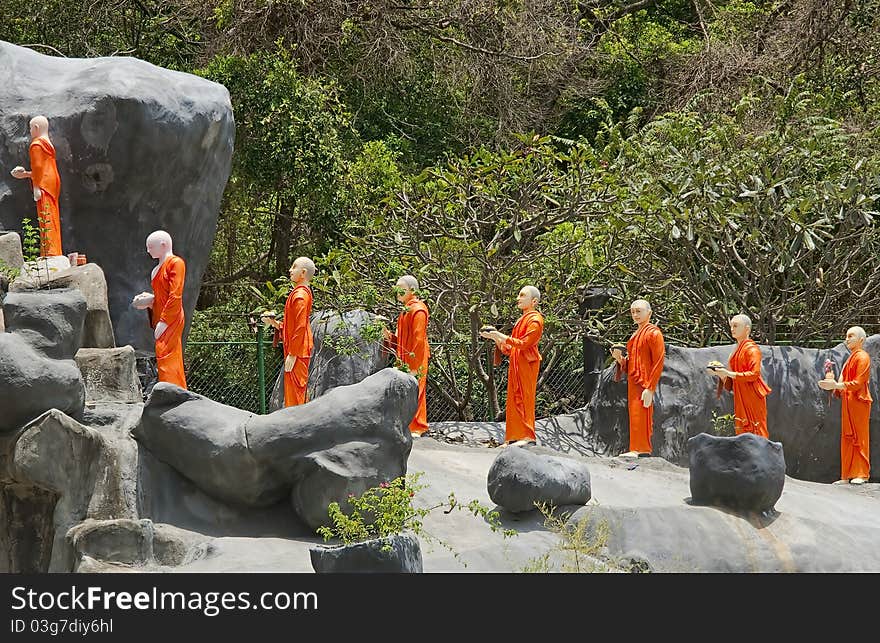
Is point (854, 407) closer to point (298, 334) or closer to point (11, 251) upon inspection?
point (298, 334)

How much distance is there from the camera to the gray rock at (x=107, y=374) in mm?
9328

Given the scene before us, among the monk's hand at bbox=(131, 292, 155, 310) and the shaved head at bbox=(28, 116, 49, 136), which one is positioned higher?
the shaved head at bbox=(28, 116, 49, 136)

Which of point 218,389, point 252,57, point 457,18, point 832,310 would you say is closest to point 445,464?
point 218,389

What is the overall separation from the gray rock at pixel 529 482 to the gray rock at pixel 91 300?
10.5 feet

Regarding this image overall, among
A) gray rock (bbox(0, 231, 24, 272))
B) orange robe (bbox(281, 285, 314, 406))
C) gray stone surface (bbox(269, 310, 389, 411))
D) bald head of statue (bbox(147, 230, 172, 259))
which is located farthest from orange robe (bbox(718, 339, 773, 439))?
gray rock (bbox(0, 231, 24, 272))

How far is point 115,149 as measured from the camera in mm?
11945

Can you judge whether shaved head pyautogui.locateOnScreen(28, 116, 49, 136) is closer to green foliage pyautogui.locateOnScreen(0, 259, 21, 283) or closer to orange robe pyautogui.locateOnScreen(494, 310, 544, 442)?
green foliage pyautogui.locateOnScreen(0, 259, 21, 283)

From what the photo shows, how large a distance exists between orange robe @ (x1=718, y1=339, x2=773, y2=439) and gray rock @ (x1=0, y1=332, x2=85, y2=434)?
6502 mm

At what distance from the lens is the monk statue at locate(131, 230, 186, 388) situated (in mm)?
10266

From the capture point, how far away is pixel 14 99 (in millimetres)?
11898

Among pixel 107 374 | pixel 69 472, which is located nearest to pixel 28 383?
pixel 69 472

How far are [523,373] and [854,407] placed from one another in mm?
3450

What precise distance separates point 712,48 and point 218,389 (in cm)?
924

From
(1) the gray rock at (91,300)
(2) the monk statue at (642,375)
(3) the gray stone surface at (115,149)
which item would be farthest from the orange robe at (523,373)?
(1) the gray rock at (91,300)
